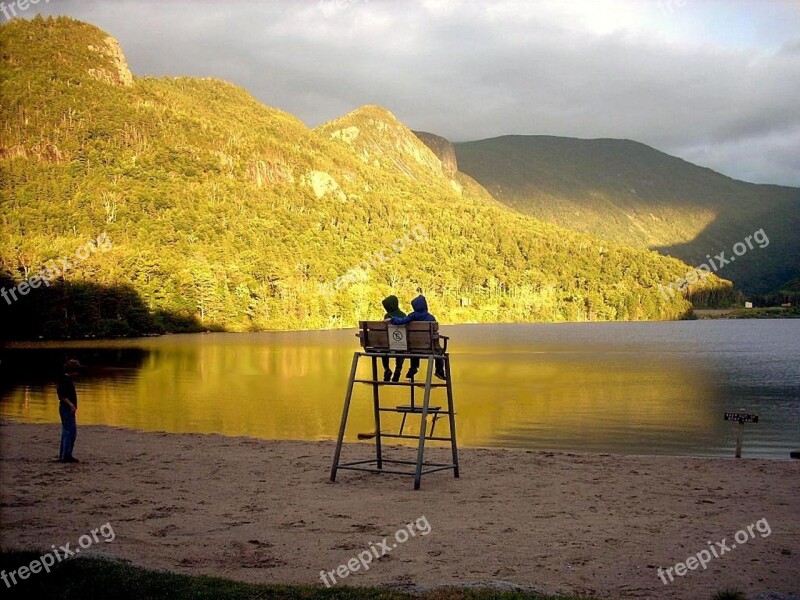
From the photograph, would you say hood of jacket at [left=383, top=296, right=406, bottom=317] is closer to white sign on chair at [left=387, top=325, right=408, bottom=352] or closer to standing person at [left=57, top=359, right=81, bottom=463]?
white sign on chair at [left=387, top=325, right=408, bottom=352]

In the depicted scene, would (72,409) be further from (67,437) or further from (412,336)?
(412,336)

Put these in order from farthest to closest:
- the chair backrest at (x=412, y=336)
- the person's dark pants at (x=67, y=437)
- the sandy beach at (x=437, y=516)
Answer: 1. the person's dark pants at (x=67, y=437)
2. the chair backrest at (x=412, y=336)
3. the sandy beach at (x=437, y=516)

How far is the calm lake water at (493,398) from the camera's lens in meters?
25.4

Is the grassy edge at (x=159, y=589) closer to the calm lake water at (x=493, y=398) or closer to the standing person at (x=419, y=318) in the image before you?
the standing person at (x=419, y=318)

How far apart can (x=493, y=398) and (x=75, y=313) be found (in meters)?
77.5

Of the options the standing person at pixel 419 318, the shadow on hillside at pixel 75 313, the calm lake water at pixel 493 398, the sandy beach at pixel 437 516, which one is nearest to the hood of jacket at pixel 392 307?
the standing person at pixel 419 318

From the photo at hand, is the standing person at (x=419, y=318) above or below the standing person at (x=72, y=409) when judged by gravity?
above

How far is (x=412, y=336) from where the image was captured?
13.5 meters

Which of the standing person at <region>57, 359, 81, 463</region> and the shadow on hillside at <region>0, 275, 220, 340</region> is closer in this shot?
the standing person at <region>57, 359, 81, 463</region>

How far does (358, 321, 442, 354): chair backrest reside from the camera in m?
13.4

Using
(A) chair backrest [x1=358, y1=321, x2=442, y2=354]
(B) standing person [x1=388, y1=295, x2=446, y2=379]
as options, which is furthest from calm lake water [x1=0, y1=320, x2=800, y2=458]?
(A) chair backrest [x1=358, y1=321, x2=442, y2=354]

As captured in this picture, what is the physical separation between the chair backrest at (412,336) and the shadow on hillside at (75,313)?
76700 millimetres

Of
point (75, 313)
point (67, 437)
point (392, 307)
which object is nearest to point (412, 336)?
point (392, 307)

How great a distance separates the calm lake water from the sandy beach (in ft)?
24.9
